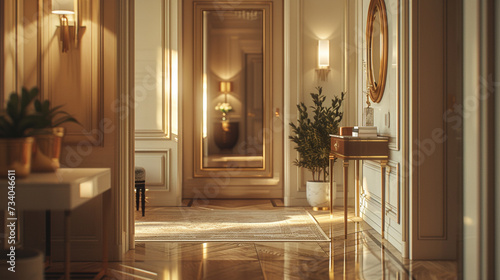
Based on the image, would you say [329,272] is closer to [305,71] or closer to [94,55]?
[94,55]

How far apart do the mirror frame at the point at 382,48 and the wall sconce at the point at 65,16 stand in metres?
2.42

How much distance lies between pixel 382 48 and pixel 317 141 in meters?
1.60

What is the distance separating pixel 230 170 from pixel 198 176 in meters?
0.42

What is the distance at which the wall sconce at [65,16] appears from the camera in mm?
3420

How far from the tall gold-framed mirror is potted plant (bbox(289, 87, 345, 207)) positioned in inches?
35.5

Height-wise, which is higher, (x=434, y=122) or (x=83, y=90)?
(x=83, y=90)

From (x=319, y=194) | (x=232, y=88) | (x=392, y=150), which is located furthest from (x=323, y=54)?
(x=392, y=150)

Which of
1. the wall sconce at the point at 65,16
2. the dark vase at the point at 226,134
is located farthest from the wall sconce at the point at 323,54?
the wall sconce at the point at 65,16

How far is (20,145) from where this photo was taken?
89.8 inches

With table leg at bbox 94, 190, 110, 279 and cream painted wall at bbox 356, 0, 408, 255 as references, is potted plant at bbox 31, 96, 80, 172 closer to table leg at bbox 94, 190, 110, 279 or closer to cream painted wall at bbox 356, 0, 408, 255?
table leg at bbox 94, 190, 110, 279

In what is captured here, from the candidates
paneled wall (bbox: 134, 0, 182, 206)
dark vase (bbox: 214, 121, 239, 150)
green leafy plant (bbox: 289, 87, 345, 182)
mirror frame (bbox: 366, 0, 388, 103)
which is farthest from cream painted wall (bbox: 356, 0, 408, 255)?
Result: paneled wall (bbox: 134, 0, 182, 206)

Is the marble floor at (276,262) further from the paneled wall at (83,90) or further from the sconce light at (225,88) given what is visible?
the sconce light at (225,88)

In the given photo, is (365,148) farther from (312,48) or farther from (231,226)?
(312,48)

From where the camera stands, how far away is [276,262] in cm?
361
